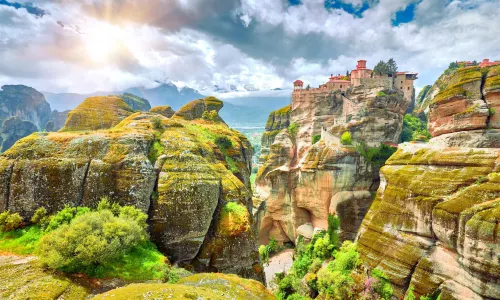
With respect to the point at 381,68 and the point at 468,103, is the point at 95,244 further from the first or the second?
the point at 381,68

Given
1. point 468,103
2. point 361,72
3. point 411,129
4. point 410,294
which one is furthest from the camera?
point 361,72

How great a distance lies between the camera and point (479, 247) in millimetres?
16141

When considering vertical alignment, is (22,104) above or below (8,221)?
above

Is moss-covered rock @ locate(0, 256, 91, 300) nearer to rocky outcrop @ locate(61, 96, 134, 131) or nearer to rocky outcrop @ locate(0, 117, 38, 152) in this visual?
rocky outcrop @ locate(61, 96, 134, 131)

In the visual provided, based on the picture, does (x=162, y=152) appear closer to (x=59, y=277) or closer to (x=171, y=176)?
(x=171, y=176)

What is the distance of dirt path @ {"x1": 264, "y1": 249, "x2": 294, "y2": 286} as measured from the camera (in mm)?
36991

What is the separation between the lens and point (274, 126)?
56719 mm

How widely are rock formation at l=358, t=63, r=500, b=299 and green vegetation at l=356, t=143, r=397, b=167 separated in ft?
31.4

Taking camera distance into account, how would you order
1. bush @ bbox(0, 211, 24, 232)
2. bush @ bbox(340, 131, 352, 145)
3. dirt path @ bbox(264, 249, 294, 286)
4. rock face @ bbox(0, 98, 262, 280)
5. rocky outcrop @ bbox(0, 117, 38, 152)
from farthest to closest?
rocky outcrop @ bbox(0, 117, 38, 152) < bush @ bbox(340, 131, 352, 145) < dirt path @ bbox(264, 249, 294, 286) < rock face @ bbox(0, 98, 262, 280) < bush @ bbox(0, 211, 24, 232)

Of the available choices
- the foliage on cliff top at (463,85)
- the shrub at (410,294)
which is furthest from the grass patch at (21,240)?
the foliage on cliff top at (463,85)

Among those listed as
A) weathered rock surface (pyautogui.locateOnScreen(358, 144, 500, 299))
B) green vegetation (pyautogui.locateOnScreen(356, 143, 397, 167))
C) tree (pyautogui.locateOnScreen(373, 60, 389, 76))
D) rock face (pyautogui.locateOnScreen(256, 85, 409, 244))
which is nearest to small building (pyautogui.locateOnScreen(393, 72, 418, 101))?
tree (pyautogui.locateOnScreen(373, 60, 389, 76))

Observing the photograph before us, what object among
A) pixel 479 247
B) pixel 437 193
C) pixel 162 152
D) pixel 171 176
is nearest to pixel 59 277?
pixel 171 176

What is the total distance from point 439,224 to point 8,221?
30.2m

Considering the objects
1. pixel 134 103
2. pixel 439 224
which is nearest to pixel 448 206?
pixel 439 224
